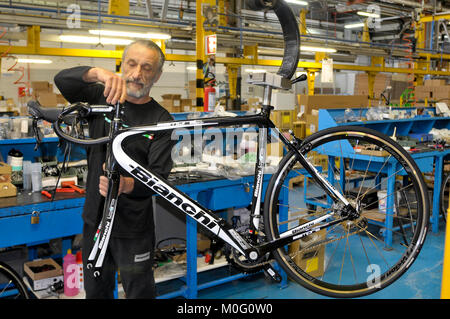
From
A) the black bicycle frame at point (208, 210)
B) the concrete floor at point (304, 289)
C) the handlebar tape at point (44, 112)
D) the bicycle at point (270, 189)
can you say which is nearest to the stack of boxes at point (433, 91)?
the concrete floor at point (304, 289)

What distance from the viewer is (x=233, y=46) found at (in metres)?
7.25

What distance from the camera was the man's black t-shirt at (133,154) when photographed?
160 cm

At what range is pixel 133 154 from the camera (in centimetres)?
156

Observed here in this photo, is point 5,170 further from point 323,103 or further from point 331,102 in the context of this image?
point 323,103

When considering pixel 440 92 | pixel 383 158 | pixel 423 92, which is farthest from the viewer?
pixel 423 92

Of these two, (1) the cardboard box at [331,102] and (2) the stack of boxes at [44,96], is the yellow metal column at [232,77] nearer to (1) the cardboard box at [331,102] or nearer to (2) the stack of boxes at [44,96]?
(1) the cardboard box at [331,102]

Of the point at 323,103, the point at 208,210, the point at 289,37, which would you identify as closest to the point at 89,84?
the point at 208,210

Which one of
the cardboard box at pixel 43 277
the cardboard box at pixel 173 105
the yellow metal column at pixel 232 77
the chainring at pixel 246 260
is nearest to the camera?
the chainring at pixel 246 260

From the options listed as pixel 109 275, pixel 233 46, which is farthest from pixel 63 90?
pixel 233 46

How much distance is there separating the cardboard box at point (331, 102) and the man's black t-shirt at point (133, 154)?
4509 mm

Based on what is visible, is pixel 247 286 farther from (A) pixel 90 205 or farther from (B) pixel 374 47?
(B) pixel 374 47

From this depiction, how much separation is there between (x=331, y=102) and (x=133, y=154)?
5071 mm

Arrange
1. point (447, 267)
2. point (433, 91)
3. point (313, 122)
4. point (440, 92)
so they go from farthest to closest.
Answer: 1. point (433, 91)
2. point (440, 92)
3. point (313, 122)
4. point (447, 267)

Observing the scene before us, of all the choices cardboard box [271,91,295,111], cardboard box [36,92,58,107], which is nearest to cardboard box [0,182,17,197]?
cardboard box [271,91,295,111]
